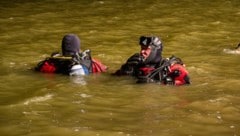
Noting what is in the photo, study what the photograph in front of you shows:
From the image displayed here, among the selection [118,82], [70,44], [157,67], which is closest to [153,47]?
[157,67]

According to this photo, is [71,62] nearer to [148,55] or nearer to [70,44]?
[70,44]

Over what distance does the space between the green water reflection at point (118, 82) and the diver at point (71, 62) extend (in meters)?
0.17

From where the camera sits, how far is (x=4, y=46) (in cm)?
1419

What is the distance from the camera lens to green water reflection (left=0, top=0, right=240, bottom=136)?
7.20 metres

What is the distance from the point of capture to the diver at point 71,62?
1005cm

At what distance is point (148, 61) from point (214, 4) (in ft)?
44.0

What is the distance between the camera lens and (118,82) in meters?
9.96

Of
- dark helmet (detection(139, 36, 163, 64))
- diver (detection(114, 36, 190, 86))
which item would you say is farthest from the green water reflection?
dark helmet (detection(139, 36, 163, 64))

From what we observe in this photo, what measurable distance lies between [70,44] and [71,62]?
33cm

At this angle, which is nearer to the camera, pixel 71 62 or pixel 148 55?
pixel 148 55

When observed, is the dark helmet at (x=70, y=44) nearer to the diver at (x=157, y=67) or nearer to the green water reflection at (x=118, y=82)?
the green water reflection at (x=118, y=82)

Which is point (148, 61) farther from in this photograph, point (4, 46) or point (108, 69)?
point (4, 46)

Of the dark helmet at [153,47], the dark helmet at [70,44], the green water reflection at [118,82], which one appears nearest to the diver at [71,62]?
the dark helmet at [70,44]

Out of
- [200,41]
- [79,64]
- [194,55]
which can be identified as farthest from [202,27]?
[79,64]
